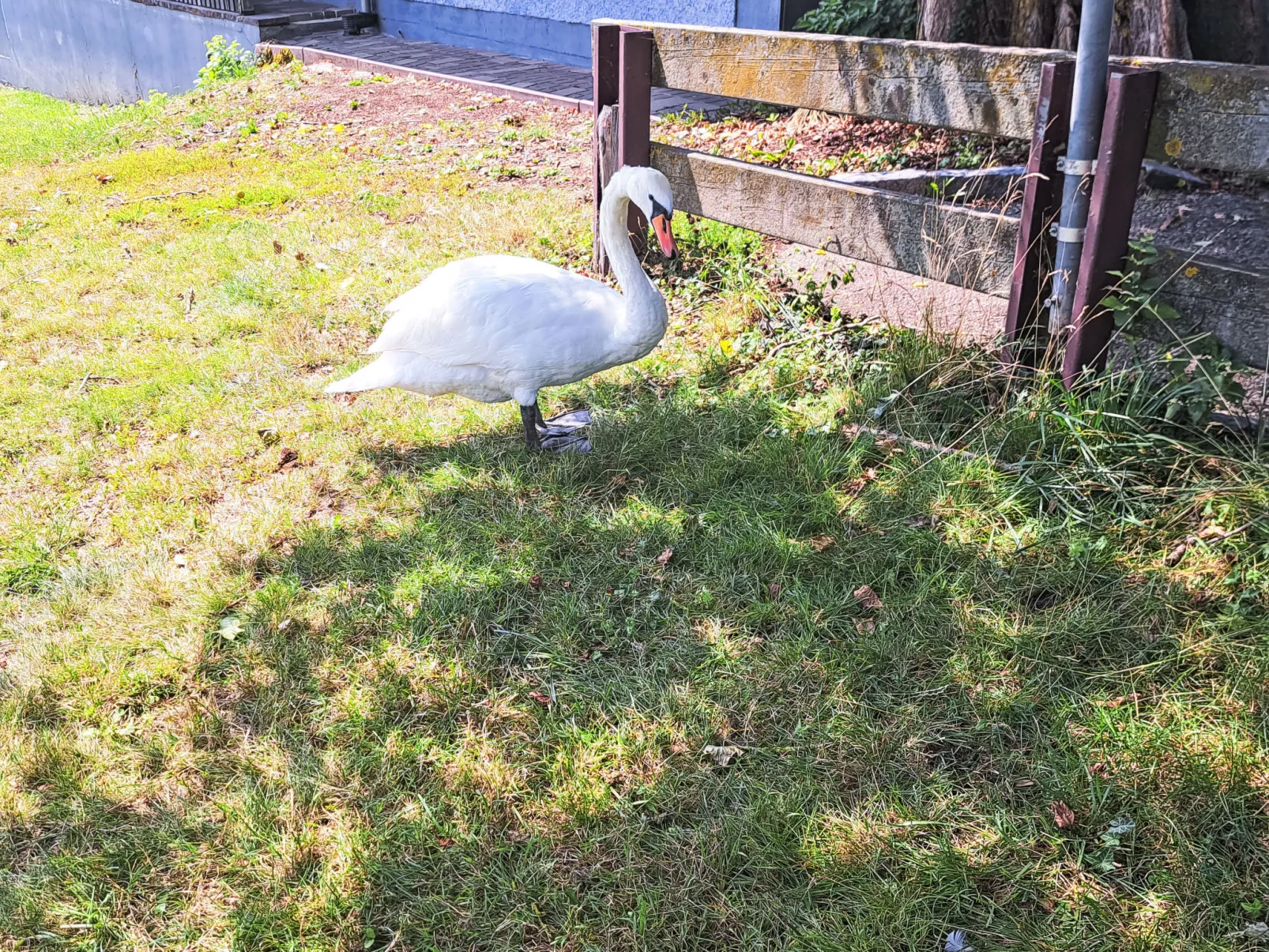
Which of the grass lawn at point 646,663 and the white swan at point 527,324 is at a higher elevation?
the white swan at point 527,324

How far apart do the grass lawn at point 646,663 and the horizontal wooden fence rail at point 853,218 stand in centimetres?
39

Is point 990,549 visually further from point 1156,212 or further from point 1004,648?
point 1156,212

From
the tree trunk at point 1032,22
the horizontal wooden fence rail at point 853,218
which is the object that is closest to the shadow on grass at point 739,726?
the horizontal wooden fence rail at point 853,218

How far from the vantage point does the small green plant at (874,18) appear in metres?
9.28

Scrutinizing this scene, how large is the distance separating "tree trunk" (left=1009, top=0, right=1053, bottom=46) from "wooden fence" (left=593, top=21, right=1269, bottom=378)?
11.6 ft

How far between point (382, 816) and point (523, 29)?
1324cm

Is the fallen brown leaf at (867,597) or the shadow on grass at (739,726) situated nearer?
the shadow on grass at (739,726)

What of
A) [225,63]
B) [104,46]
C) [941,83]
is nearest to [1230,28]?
[941,83]

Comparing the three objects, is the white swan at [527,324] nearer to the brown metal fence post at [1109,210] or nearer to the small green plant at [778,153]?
the brown metal fence post at [1109,210]

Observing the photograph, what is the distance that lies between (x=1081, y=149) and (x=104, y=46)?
20469 mm

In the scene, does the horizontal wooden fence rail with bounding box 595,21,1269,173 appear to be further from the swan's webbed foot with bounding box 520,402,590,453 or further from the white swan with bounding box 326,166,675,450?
the swan's webbed foot with bounding box 520,402,590,453

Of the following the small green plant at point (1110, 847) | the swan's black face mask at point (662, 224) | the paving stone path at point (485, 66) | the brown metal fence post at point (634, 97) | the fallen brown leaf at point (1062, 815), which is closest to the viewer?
the small green plant at point (1110, 847)

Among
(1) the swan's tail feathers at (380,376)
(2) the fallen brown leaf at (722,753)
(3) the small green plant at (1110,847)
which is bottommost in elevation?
(2) the fallen brown leaf at (722,753)

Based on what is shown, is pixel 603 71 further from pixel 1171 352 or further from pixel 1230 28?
pixel 1230 28
